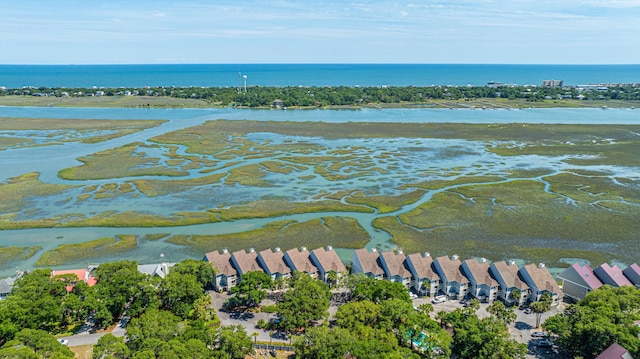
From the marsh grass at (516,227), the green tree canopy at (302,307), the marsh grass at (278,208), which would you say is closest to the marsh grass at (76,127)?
the marsh grass at (278,208)

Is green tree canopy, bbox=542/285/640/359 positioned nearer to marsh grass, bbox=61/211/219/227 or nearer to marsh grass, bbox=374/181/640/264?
marsh grass, bbox=374/181/640/264

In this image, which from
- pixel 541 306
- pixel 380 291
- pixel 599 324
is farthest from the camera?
pixel 380 291

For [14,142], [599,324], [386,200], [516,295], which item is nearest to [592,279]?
[516,295]

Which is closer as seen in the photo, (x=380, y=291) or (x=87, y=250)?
(x=380, y=291)

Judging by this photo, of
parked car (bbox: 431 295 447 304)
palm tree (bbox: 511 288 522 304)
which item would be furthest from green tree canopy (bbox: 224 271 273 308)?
palm tree (bbox: 511 288 522 304)

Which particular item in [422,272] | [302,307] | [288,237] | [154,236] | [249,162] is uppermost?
[249,162]

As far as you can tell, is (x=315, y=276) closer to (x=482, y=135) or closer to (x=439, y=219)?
(x=439, y=219)

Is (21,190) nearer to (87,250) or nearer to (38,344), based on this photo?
(87,250)
